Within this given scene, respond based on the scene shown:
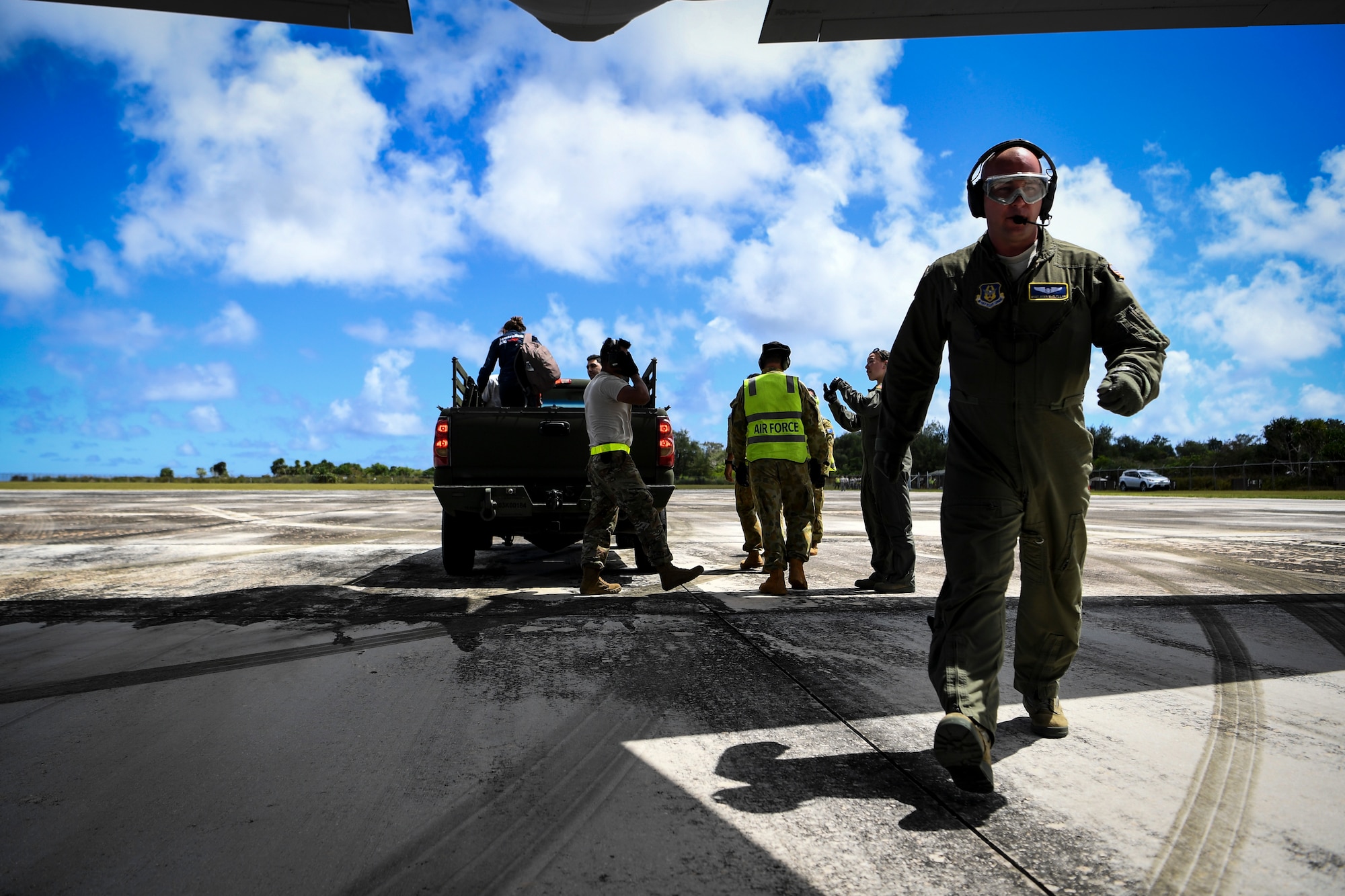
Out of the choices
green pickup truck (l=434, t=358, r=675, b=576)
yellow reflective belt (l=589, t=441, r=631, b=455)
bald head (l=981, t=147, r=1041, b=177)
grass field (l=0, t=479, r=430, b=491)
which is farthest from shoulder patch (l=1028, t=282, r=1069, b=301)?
grass field (l=0, t=479, r=430, b=491)

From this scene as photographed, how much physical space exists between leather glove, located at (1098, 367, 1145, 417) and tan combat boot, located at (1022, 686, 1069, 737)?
1088 mm

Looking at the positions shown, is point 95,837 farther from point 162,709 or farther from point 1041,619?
point 1041,619

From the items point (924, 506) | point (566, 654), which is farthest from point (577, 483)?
point (924, 506)

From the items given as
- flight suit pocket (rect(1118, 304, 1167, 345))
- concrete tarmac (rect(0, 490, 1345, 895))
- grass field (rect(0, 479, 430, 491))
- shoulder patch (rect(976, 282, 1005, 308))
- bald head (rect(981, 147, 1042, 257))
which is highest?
bald head (rect(981, 147, 1042, 257))

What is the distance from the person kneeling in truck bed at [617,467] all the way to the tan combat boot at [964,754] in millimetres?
3595

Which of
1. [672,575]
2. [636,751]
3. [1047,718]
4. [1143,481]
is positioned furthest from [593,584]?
[1143,481]

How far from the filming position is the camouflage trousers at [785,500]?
19.4 ft

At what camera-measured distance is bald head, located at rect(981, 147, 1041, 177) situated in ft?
8.09

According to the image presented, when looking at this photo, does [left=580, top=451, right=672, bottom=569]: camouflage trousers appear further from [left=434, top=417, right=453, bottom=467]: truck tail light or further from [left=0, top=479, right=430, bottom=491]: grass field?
[left=0, top=479, right=430, bottom=491]: grass field

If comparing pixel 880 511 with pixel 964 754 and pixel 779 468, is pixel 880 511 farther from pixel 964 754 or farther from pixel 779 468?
pixel 964 754

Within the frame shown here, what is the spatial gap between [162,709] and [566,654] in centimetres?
175

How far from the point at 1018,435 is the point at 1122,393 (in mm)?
315

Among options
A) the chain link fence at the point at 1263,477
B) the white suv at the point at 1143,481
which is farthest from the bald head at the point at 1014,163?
the white suv at the point at 1143,481

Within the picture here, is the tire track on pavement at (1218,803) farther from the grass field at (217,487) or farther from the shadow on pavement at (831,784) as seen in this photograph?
the grass field at (217,487)
